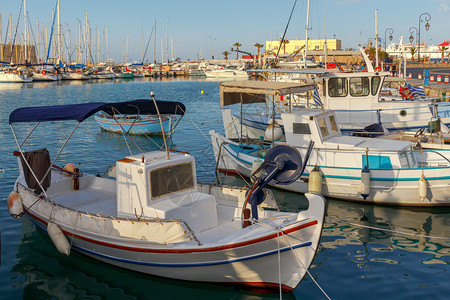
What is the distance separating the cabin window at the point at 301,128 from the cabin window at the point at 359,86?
706cm

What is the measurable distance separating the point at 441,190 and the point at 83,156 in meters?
17.4

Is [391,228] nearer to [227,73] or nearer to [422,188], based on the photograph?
[422,188]

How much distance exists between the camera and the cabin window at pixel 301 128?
16.2 metres

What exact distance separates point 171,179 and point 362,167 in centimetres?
733

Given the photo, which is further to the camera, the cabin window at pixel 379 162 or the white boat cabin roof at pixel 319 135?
the white boat cabin roof at pixel 319 135

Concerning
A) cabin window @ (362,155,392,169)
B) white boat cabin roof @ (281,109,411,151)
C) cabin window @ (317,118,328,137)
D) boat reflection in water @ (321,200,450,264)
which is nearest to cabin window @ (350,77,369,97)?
white boat cabin roof @ (281,109,411,151)

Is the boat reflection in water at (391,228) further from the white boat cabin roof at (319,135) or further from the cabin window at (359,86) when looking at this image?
the cabin window at (359,86)

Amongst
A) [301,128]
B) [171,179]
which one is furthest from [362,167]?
[171,179]

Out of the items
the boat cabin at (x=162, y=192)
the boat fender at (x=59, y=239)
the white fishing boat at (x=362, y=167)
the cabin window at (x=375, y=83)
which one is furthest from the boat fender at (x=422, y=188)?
the boat fender at (x=59, y=239)

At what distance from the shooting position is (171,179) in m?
10.7

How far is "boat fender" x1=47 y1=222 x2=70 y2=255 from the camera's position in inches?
436

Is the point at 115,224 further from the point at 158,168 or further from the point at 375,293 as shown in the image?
the point at 375,293

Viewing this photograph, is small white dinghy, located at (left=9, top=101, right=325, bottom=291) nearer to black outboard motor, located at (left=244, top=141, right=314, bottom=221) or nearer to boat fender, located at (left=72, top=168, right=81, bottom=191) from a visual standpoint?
black outboard motor, located at (left=244, top=141, right=314, bottom=221)

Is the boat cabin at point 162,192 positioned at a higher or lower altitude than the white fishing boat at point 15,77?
lower
